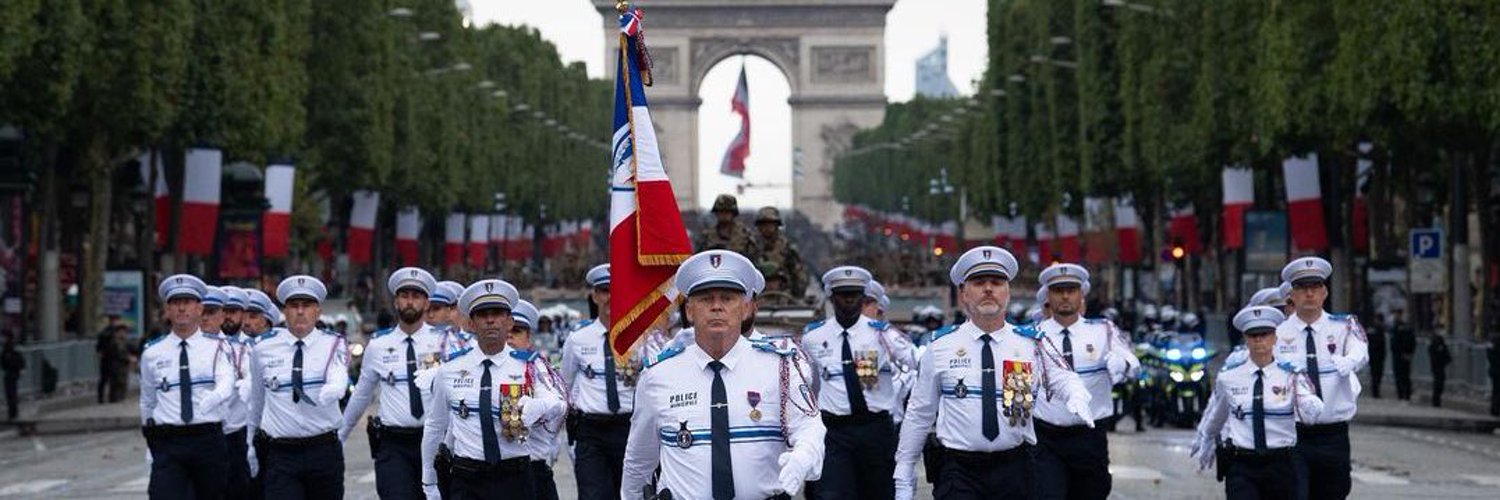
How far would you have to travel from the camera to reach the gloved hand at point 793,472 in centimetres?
1006

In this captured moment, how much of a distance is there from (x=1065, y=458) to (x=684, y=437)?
585cm

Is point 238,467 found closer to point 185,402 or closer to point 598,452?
point 185,402

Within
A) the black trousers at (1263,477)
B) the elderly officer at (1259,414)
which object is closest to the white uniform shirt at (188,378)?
the elderly officer at (1259,414)

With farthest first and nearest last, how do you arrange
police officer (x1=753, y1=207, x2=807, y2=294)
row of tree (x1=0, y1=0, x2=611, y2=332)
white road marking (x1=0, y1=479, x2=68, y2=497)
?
row of tree (x1=0, y1=0, x2=611, y2=332), white road marking (x1=0, y1=479, x2=68, y2=497), police officer (x1=753, y1=207, x2=807, y2=294)

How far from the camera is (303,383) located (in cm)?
1709

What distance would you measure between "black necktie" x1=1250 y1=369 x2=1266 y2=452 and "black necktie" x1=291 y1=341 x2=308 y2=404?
510cm

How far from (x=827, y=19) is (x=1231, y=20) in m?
144

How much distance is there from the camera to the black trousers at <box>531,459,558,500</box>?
14.8 metres

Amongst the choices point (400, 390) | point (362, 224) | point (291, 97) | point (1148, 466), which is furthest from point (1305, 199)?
point (400, 390)

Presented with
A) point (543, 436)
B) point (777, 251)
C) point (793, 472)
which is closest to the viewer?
point (793, 472)

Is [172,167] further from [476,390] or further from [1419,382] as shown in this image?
[476,390]

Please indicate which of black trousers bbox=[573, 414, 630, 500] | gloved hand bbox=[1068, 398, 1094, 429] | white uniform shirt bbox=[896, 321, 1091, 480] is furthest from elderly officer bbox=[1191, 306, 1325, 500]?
black trousers bbox=[573, 414, 630, 500]

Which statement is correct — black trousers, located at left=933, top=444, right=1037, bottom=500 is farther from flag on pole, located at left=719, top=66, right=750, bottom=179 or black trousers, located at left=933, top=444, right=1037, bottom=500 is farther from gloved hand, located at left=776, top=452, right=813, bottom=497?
flag on pole, located at left=719, top=66, right=750, bottom=179

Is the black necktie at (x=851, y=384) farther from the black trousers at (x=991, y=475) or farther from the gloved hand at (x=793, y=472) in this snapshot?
the gloved hand at (x=793, y=472)
